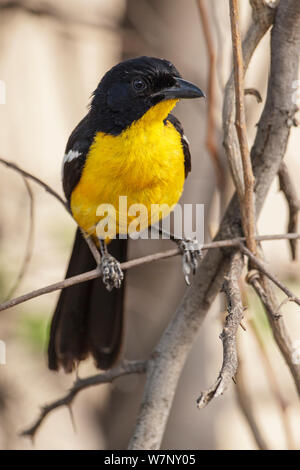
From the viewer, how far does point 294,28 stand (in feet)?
6.58

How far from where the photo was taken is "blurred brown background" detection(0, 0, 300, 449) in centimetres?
380

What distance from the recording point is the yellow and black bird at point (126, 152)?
102 inches

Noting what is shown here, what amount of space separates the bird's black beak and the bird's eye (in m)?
0.06

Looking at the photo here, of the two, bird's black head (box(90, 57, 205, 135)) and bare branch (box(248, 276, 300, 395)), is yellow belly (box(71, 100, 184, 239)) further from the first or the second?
bare branch (box(248, 276, 300, 395))

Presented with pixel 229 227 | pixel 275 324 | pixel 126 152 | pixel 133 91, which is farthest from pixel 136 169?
pixel 275 324

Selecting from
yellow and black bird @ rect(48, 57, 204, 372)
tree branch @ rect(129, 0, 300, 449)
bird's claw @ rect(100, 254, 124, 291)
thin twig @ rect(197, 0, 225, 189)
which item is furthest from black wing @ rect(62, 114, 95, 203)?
tree branch @ rect(129, 0, 300, 449)

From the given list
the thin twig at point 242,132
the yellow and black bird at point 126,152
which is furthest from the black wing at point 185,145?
the thin twig at point 242,132

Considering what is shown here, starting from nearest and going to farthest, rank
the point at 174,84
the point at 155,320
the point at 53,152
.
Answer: the point at 174,84 < the point at 155,320 < the point at 53,152

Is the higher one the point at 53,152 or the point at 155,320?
the point at 53,152

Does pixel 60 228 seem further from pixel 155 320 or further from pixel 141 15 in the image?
pixel 141 15

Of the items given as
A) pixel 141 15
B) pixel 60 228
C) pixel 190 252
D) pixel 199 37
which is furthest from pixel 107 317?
pixel 141 15

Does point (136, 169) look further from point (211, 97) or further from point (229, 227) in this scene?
point (229, 227)

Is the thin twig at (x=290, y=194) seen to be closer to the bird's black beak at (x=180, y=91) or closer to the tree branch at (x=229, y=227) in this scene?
the tree branch at (x=229, y=227)

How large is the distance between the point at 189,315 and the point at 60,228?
1845 millimetres
